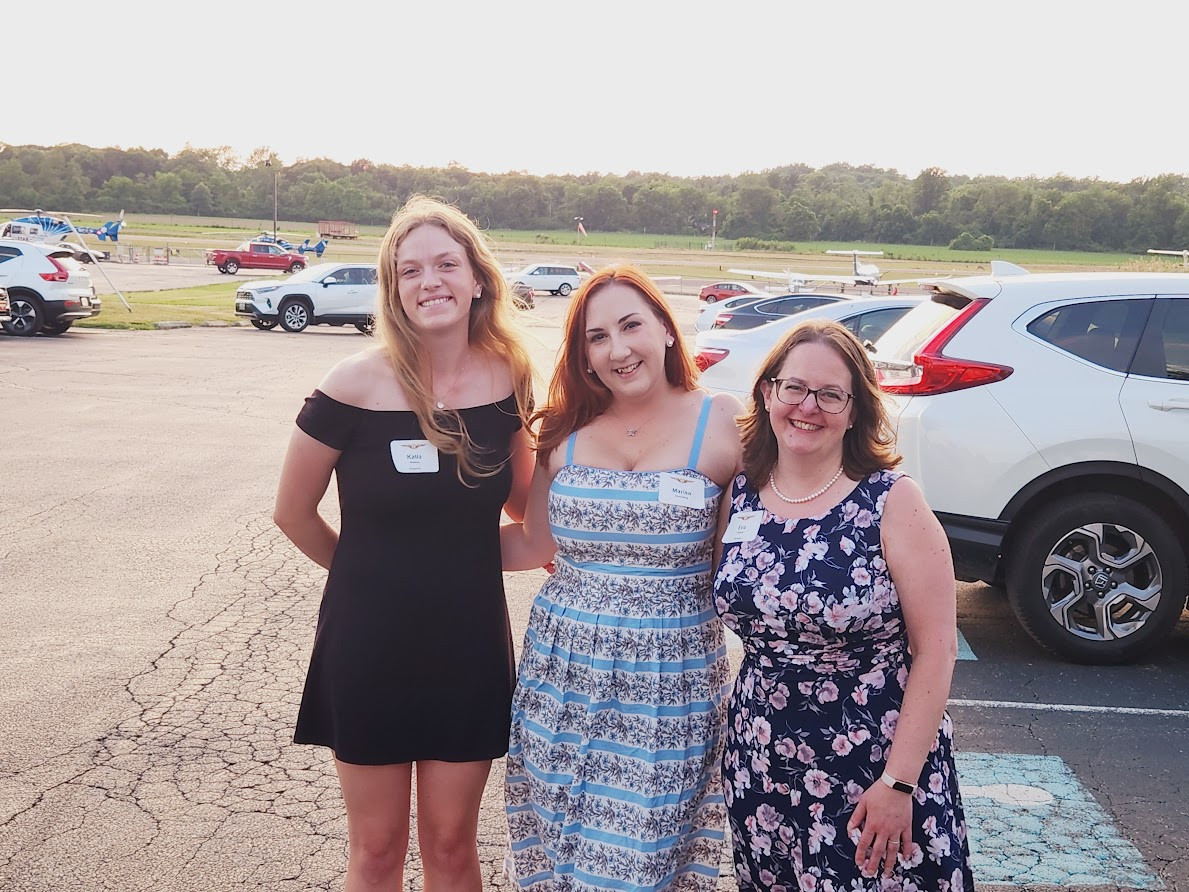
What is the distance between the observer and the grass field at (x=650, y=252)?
268 ft

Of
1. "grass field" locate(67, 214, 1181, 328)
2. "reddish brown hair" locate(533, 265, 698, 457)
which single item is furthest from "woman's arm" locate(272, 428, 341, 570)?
"grass field" locate(67, 214, 1181, 328)

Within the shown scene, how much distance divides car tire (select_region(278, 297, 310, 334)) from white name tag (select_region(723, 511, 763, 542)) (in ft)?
84.9

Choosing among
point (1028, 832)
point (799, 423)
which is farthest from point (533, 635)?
point (1028, 832)

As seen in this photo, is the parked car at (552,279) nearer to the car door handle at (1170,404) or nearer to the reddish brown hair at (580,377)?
the car door handle at (1170,404)

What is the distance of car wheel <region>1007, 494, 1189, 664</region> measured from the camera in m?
5.28

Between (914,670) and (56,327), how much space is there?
879 inches

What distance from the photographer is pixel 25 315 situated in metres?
20.9

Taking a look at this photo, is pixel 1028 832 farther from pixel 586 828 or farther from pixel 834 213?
pixel 834 213

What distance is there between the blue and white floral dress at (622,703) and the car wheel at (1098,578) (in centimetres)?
327

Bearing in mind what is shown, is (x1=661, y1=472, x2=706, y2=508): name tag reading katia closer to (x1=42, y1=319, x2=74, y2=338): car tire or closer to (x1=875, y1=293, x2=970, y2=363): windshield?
(x1=875, y1=293, x2=970, y2=363): windshield

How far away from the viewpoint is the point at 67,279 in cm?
2108

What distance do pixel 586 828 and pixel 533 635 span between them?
48cm

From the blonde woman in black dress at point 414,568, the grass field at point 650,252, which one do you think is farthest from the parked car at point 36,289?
the blonde woman in black dress at point 414,568

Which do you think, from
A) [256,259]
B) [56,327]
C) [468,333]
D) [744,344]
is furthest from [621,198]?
[468,333]
